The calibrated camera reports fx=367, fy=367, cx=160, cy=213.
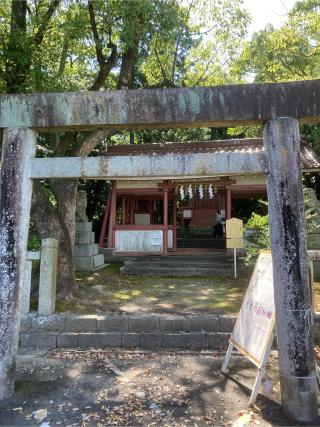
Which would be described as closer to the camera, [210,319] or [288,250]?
[288,250]

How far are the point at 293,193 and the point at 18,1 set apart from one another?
8350mm

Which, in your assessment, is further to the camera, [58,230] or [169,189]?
[169,189]

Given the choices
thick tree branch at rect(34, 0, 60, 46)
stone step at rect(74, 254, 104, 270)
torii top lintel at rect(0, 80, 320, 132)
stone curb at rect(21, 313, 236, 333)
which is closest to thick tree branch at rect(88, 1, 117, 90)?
thick tree branch at rect(34, 0, 60, 46)

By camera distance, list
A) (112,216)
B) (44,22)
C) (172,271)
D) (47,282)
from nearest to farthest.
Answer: (47,282), (44,22), (172,271), (112,216)

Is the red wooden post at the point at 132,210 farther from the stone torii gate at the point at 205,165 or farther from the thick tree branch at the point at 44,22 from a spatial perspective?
the stone torii gate at the point at 205,165

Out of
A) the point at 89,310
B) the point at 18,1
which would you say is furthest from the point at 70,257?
the point at 18,1

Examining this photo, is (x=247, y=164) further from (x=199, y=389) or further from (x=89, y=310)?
(x=89, y=310)

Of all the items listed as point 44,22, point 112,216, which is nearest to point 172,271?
point 112,216

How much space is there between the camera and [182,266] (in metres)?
12.4

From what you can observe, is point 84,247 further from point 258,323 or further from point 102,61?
point 258,323

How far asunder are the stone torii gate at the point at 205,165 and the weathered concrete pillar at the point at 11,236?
0.4 inches

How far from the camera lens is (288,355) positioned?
11.7ft

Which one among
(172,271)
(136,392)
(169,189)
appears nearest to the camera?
(136,392)

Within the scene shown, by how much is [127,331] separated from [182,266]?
6441mm
